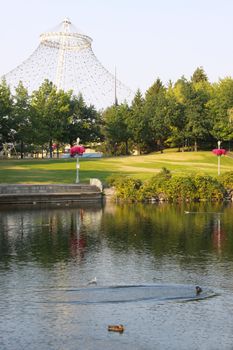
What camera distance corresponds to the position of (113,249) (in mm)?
35031

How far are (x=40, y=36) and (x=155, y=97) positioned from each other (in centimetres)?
3901

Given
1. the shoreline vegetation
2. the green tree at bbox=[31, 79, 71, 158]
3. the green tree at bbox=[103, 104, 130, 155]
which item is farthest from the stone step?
the green tree at bbox=[103, 104, 130, 155]

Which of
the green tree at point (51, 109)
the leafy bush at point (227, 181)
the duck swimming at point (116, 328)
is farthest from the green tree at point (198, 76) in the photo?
the duck swimming at point (116, 328)

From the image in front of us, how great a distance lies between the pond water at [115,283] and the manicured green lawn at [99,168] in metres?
22.5

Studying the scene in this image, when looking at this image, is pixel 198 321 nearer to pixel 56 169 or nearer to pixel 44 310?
pixel 44 310

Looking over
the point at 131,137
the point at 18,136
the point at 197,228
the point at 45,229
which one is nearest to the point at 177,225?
the point at 197,228

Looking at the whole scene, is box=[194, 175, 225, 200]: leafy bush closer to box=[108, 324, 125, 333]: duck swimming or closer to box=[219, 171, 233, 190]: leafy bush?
box=[219, 171, 233, 190]: leafy bush

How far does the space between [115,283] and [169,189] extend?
124 feet

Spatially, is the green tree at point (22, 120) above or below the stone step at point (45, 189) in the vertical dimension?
above

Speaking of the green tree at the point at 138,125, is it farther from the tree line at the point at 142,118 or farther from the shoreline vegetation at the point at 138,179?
the shoreline vegetation at the point at 138,179

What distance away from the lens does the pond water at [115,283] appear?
20.1 meters

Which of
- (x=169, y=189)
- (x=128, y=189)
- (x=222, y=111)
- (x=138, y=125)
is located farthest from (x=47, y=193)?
(x=222, y=111)

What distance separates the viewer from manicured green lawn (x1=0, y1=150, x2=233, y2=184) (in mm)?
69519

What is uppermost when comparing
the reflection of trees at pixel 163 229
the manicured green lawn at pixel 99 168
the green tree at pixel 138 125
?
the green tree at pixel 138 125
